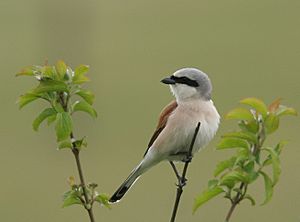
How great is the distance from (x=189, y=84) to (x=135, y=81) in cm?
859

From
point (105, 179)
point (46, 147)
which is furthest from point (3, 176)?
point (105, 179)

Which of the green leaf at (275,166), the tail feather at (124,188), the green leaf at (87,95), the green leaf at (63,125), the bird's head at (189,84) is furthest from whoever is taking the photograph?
the tail feather at (124,188)

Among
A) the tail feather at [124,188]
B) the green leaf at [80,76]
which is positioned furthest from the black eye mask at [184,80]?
the green leaf at [80,76]

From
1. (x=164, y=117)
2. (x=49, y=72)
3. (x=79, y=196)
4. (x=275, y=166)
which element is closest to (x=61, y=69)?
(x=49, y=72)

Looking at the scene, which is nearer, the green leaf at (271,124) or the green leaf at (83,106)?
the green leaf at (271,124)

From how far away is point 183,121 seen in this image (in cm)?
322

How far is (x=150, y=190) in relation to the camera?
8688 mm

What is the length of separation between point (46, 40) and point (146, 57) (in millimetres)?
1494

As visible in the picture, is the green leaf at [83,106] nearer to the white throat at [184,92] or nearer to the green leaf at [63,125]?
the green leaf at [63,125]

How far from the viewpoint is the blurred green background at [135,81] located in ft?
26.8

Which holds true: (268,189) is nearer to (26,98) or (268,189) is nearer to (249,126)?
(249,126)

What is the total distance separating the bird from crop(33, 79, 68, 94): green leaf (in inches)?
42.8

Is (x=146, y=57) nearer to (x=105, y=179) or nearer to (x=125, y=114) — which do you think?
(x=125, y=114)

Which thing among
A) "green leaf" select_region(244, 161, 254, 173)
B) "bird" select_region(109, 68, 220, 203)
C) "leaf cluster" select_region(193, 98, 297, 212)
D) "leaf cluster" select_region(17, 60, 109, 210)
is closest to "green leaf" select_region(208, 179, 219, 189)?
"leaf cluster" select_region(193, 98, 297, 212)
